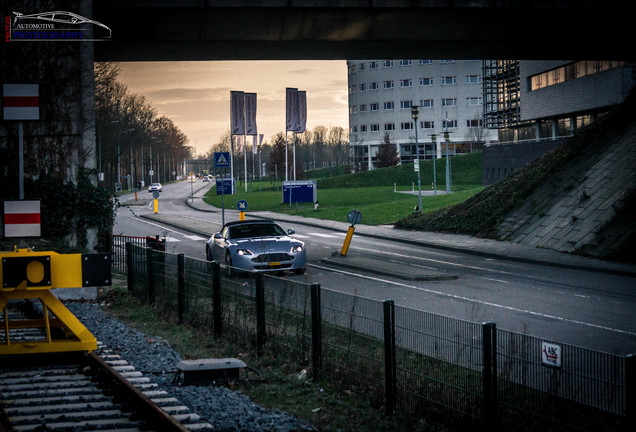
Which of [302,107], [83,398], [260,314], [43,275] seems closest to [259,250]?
[260,314]

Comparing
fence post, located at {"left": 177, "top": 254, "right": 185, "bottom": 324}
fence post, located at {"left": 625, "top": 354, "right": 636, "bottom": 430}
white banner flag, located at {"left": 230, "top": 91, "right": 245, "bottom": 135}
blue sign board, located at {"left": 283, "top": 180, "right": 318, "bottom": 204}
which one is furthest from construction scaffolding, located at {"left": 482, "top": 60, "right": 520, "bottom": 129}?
fence post, located at {"left": 625, "top": 354, "right": 636, "bottom": 430}

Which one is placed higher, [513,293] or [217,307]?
[217,307]

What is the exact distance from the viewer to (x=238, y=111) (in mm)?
60531

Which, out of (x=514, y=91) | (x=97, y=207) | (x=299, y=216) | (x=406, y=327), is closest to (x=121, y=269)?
(x=97, y=207)

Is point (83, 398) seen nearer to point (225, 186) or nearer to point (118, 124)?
point (225, 186)

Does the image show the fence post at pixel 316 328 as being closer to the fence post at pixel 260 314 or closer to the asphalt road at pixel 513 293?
the fence post at pixel 260 314

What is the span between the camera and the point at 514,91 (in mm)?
73562

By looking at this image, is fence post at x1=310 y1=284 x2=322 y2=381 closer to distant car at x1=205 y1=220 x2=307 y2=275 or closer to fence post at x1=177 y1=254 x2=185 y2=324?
fence post at x1=177 y1=254 x2=185 y2=324

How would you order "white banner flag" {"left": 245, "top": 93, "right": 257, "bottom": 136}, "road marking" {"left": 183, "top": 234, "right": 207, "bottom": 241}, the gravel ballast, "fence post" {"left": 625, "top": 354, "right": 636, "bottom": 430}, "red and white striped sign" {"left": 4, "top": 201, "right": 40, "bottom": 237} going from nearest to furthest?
"fence post" {"left": 625, "top": 354, "right": 636, "bottom": 430}, the gravel ballast, "red and white striped sign" {"left": 4, "top": 201, "right": 40, "bottom": 237}, "road marking" {"left": 183, "top": 234, "right": 207, "bottom": 241}, "white banner flag" {"left": 245, "top": 93, "right": 257, "bottom": 136}

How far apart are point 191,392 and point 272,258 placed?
11.9 meters

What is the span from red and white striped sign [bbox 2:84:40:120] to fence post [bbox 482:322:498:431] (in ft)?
29.7

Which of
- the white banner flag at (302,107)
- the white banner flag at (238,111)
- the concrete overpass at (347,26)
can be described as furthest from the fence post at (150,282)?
the white banner flag at (302,107)

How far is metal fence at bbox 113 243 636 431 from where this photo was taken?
20.3 ft

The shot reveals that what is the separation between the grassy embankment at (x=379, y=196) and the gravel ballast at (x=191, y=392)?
31.7 meters
